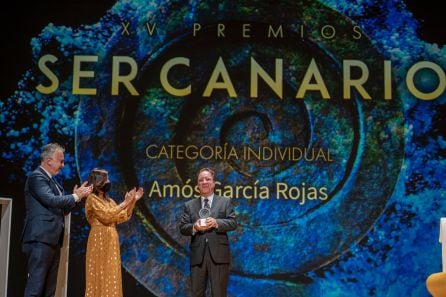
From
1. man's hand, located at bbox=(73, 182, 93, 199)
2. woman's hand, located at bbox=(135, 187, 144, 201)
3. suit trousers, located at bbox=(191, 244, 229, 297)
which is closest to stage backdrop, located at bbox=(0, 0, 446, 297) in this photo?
woman's hand, located at bbox=(135, 187, 144, 201)

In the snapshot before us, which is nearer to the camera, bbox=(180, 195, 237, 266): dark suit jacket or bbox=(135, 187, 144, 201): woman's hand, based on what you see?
bbox=(180, 195, 237, 266): dark suit jacket

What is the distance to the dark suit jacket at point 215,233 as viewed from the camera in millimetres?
5859

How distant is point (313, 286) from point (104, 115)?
2.78 metres

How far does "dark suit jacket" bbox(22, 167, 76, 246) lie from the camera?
5625 millimetres

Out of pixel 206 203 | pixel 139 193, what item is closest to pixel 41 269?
pixel 139 193

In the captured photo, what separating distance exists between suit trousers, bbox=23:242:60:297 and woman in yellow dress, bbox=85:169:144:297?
355mm

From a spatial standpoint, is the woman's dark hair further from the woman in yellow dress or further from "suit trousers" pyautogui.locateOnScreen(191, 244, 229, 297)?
"suit trousers" pyautogui.locateOnScreen(191, 244, 229, 297)

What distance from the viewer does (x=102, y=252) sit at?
5961 mm

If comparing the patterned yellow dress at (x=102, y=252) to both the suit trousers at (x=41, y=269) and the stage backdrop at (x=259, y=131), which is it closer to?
the suit trousers at (x=41, y=269)

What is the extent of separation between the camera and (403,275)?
720 cm

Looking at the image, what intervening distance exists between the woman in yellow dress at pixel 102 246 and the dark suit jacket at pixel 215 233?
1.91 feet

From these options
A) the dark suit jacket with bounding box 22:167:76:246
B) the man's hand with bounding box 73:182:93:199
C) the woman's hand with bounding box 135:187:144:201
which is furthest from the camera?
the woman's hand with bounding box 135:187:144:201

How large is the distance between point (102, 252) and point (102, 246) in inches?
2.0

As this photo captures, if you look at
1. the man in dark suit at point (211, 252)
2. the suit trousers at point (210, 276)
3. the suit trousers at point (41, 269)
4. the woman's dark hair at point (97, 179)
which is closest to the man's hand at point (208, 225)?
the man in dark suit at point (211, 252)
